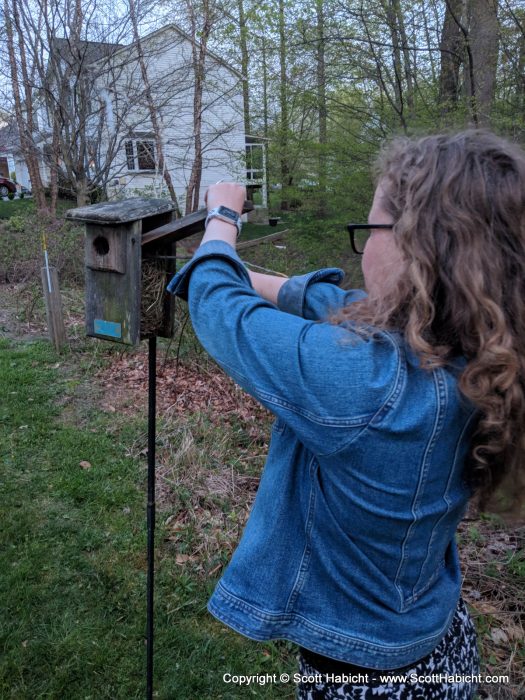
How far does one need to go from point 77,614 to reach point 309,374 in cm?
270

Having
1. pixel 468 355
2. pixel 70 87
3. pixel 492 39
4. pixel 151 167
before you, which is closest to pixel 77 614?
pixel 468 355

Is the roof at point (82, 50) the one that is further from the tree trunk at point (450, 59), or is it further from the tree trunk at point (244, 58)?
the tree trunk at point (450, 59)

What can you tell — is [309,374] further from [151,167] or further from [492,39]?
[151,167]

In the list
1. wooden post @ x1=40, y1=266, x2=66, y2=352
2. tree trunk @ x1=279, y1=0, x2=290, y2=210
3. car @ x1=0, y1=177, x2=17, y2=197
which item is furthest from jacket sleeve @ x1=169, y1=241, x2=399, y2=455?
car @ x1=0, y1=177, x2=17, y2=197

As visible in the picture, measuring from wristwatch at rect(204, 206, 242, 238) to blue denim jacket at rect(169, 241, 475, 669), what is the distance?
5.8 inches

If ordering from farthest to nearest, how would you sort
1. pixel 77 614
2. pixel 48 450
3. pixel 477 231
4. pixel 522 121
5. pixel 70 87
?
pixel 70 87, pixel 522 121, pixel 48 450, pixel 77 614, pixel 477 231

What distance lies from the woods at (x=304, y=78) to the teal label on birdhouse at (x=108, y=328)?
5.46 ft

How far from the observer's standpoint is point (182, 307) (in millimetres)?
6090

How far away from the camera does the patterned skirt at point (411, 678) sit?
1.28 meters

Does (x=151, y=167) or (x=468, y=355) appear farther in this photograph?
(x=151, y=167)

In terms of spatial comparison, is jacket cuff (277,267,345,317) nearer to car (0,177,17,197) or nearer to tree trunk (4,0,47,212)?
tree trunk (4,0,47,212)

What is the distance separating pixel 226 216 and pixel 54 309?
5941mm

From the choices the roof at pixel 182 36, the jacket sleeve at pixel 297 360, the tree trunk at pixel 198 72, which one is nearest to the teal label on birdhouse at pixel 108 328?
the jacket sleeve at pixel 297 360

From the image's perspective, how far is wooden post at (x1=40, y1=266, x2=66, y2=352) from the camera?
21.9 ft
